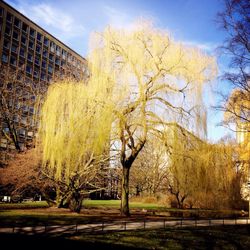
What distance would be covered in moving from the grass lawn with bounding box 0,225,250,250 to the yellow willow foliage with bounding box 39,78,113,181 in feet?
21.7

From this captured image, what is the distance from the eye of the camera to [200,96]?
22.8 meters

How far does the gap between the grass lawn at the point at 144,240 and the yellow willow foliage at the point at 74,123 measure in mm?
6602

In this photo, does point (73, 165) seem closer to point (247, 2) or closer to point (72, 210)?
point (72, 210)

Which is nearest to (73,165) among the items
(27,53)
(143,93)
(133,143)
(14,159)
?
(133,143)

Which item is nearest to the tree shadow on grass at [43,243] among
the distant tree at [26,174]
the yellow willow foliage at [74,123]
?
the yellow willow foliage at [74,123]

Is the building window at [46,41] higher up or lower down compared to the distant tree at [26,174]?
higher up

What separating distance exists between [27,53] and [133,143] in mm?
54595

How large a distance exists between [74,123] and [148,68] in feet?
22.5

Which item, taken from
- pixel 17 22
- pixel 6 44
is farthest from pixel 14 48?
pixel 17 22

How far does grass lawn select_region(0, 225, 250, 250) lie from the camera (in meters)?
12.5

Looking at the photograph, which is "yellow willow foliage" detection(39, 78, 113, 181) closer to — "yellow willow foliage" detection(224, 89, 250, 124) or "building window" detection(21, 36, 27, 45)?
"yellow willow foliage" detection(224, 89, 250, 124)

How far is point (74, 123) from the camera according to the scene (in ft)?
69.1

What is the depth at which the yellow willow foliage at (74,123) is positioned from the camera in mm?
20562

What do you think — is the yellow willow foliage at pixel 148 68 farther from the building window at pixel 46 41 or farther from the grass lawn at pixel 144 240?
the building window at pixel 46 41
